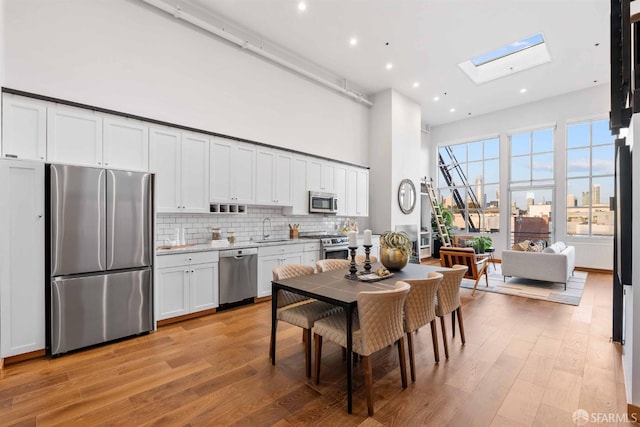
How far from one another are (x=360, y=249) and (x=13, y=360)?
5.01 meters

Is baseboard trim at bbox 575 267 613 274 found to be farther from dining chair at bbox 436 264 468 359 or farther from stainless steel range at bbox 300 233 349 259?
dining chair at bbox 436 264 468 359

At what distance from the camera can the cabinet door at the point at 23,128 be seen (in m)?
2.97

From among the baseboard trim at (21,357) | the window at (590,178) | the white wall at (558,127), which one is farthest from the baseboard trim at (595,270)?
the baseboard trim at (21,357)

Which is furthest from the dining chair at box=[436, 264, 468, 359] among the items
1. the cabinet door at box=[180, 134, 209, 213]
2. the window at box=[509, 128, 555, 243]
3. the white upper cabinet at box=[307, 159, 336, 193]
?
the window at box=[509, 128, 555, 243]

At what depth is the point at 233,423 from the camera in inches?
77.4

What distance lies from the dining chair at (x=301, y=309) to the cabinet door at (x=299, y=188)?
2585 millimetres

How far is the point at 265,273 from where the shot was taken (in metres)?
4.82

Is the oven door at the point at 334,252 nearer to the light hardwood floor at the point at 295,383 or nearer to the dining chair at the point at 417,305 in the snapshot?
the light hardwood floor at the point at 295,383

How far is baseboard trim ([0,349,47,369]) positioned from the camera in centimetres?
273

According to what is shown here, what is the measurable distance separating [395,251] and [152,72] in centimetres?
414

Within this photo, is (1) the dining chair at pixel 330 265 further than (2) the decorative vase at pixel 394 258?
Yes

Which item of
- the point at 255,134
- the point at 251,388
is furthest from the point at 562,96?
the point at 251,388

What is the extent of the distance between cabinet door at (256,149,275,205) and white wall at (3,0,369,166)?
0.50 meters

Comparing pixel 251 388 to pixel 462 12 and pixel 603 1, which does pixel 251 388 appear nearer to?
pixel 462 12
